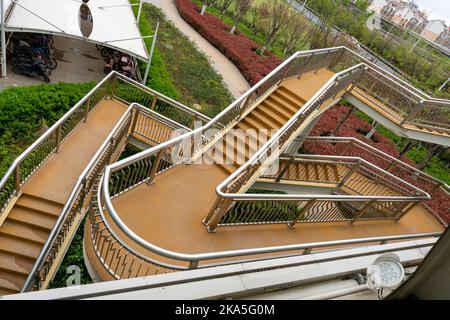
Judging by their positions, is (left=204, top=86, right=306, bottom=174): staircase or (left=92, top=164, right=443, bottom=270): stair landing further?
(left=204, top=86, right=306, bottom=174): staircase

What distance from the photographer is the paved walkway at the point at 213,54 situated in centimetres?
1986

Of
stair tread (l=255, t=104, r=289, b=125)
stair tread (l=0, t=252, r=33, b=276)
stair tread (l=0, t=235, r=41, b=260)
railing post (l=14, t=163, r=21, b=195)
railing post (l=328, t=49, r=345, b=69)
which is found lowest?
stair tread (l=0, t=252, r=33, b=276)

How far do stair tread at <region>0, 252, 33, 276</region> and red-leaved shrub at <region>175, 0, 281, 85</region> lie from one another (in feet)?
53.3

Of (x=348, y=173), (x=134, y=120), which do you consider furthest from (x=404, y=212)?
(x=134, y=120)

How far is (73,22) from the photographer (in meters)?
13.0

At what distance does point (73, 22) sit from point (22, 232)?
9651 mm

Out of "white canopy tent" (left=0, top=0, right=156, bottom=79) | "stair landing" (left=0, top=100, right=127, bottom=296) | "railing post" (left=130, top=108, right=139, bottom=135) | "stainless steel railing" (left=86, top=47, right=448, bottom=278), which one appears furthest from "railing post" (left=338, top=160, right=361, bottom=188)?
"white canopy tent" (left=0, top=0, right=156, bottom=79)

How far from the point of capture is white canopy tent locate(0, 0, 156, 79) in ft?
39.1

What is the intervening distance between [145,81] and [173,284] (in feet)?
45.3

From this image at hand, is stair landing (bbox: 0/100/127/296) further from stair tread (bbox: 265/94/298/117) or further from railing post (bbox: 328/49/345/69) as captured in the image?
railing post (bbox: 328/49/345/69)

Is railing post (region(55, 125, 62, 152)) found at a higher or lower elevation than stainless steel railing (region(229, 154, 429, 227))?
lower

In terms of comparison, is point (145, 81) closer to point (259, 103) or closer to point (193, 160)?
point (259, 103)

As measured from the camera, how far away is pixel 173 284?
249cm

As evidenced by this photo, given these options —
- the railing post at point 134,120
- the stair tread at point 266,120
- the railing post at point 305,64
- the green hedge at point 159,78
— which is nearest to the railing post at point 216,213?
the stair tread at point 266,120
